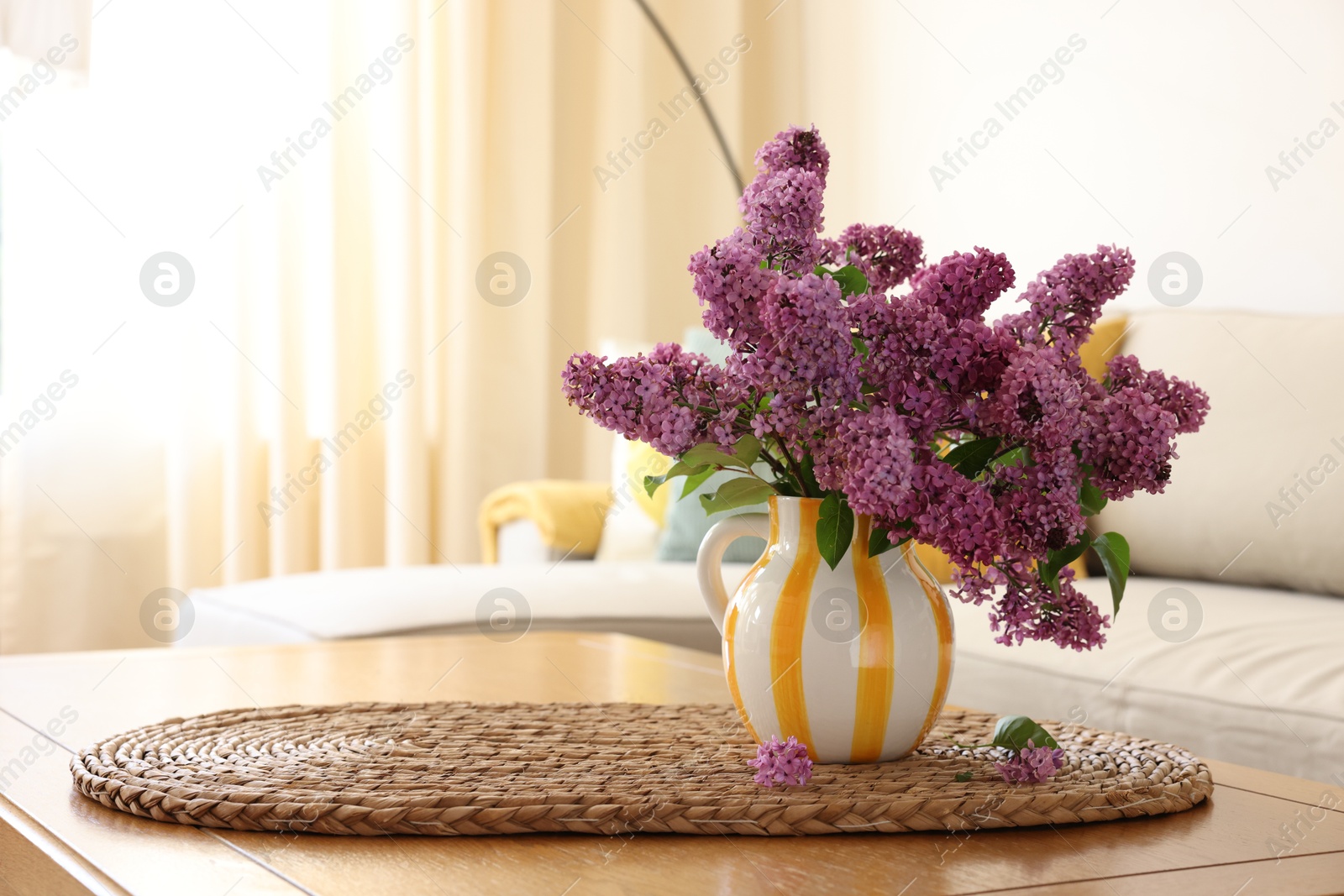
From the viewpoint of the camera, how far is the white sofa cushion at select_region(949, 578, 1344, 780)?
3.96ft

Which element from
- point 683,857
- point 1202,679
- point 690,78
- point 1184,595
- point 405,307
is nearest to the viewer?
point 683,857

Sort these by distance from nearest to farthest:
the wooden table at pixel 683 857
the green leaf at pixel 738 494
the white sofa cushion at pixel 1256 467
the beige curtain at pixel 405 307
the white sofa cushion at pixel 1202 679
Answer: the wooden table at pixel 683 857 → the green leaf at pixel 738 494 → the white sofa cushion at pixel 1202 679 → the white sofa cushion at pixel 1256 467 → the beige curtain at pixel 405 307

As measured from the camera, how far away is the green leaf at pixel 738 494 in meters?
0.81

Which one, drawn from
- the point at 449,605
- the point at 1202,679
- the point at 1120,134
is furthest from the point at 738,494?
the point at 1120,134

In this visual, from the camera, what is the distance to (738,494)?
0.82 m

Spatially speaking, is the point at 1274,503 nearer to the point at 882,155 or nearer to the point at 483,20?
the point at 882,155

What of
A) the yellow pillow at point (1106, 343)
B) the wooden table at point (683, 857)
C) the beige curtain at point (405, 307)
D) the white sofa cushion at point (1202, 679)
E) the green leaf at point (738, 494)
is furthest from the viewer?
the beige curtain at point (405, 307)

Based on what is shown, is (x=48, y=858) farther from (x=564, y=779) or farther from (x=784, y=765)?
(x=784, y=765)

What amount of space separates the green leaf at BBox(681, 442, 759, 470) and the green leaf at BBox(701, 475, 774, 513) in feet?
0.11

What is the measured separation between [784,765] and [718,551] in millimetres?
190

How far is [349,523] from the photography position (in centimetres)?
321

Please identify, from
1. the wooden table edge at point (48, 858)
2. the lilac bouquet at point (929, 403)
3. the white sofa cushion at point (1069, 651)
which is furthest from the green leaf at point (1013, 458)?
the white sofa cushion at point (1069, 651)

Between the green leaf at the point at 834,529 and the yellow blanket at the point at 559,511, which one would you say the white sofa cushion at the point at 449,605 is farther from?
the green leaf at the point at 834,529

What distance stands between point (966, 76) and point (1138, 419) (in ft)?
8.02
